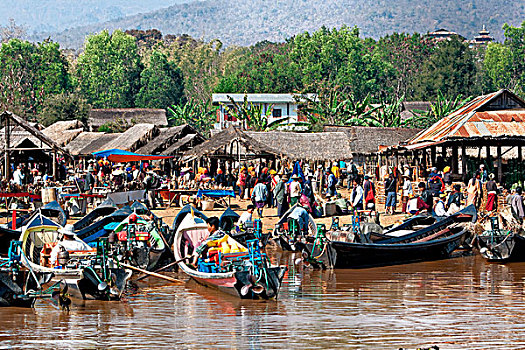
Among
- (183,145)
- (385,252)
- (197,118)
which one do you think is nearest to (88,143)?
(183,145)

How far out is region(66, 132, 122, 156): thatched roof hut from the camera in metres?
49.1

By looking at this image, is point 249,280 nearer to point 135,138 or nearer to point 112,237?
point 112,237

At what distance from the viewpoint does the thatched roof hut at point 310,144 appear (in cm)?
3956

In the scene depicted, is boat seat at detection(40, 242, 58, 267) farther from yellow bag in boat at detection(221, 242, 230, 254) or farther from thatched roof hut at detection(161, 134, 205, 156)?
thatched roof hut at detection(161, 134, 205, 156)

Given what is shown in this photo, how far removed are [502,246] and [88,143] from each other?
37850 mm

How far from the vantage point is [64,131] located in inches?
2223

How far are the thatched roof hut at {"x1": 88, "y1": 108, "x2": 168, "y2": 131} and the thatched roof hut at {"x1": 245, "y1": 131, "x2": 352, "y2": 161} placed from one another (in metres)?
27.9

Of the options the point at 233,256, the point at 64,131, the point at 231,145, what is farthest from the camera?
the point at 64,131

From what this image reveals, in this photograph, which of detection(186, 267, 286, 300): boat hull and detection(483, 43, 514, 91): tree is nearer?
detection(186, 267, 286, 300): boat hull

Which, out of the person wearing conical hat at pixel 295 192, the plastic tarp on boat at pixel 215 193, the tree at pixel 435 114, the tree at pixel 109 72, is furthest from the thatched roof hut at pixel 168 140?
the tree at pixel 109 72

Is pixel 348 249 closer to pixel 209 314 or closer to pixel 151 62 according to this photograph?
pixel 209 314

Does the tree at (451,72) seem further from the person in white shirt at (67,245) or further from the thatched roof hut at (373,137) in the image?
the person in white shirt at (67,245)

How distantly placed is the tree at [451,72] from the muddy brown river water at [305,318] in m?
59.9

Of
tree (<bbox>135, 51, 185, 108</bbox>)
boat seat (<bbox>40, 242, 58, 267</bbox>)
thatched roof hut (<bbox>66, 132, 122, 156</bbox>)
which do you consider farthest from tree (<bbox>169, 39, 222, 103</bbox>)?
boat seat (<bbox>40, 242, 58, 267</bbox>)
